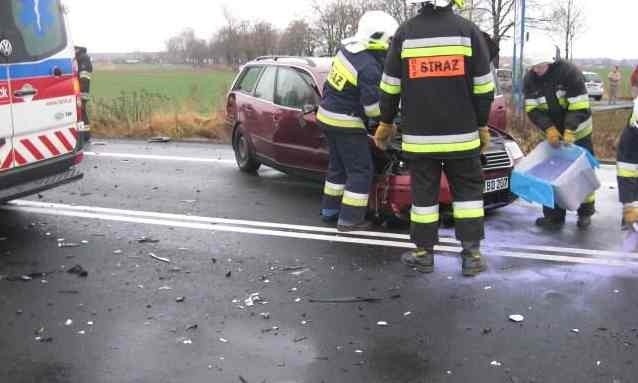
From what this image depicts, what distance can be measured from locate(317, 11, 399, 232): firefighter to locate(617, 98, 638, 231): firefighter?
2.15 meters

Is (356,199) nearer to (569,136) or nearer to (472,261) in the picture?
(472,261)

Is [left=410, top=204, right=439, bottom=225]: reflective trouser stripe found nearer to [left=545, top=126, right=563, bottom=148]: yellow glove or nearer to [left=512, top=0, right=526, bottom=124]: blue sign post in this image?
[left=545, top=126, right=563, bottom=148]: yellow glove

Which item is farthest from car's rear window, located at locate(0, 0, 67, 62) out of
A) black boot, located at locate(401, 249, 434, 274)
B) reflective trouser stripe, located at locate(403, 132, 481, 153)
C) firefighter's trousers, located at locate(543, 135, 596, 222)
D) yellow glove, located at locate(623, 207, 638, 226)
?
yellow glove, located at locate(623, 207, 638, 226)

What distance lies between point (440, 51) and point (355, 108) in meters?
1.48

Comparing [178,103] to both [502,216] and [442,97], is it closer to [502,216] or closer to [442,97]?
[502,216]

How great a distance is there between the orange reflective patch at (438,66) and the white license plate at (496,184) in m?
1.77

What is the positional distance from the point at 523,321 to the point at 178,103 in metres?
12.8

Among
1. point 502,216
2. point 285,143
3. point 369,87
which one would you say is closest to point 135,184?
point 285,143

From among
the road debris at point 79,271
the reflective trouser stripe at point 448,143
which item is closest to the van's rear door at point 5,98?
the road debris at point 79,271

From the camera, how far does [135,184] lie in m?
8.28

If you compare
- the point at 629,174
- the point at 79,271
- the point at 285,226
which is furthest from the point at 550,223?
the point at 79,271

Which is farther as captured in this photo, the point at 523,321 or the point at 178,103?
the point at 178,103

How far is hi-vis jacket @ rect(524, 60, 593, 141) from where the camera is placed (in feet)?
19.6

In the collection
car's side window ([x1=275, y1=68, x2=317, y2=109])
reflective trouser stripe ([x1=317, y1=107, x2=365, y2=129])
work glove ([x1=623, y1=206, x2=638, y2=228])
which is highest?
car's side window ([x1=275, y1=68, x2=317, y2=109])
